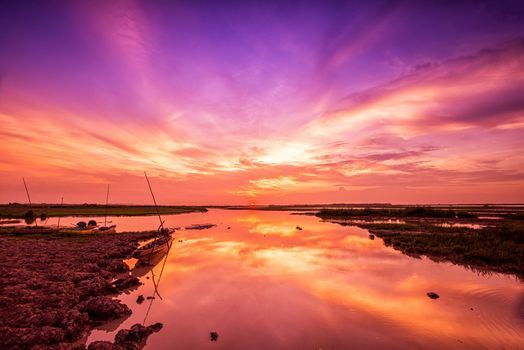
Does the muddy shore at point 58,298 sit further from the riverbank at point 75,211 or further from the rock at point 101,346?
the riverbank at point 75,211

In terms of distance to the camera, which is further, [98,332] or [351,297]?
[351,297]

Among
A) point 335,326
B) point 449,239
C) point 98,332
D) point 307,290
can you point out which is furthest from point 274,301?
point 449,239

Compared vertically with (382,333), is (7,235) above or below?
above

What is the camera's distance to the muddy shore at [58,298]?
9883 millimetres

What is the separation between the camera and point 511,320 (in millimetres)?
12250

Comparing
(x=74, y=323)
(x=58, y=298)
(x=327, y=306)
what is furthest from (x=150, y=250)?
(x=327, y=306)

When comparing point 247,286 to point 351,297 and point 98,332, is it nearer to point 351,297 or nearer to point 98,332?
point 351,297

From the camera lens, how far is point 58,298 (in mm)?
13242

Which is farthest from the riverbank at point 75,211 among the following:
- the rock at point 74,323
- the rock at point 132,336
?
the rock at point 132,336

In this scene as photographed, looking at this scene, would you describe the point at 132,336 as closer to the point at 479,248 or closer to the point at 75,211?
the point at 479,248

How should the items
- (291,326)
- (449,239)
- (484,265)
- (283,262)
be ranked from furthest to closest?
1. (449,239)
2. (283,262)
3. (484,265)
4. (291,326)

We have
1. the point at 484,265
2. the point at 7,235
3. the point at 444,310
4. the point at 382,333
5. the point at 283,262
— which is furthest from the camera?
the point at 7,235

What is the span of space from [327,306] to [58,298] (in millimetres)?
13365

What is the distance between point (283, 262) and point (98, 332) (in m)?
16.0
